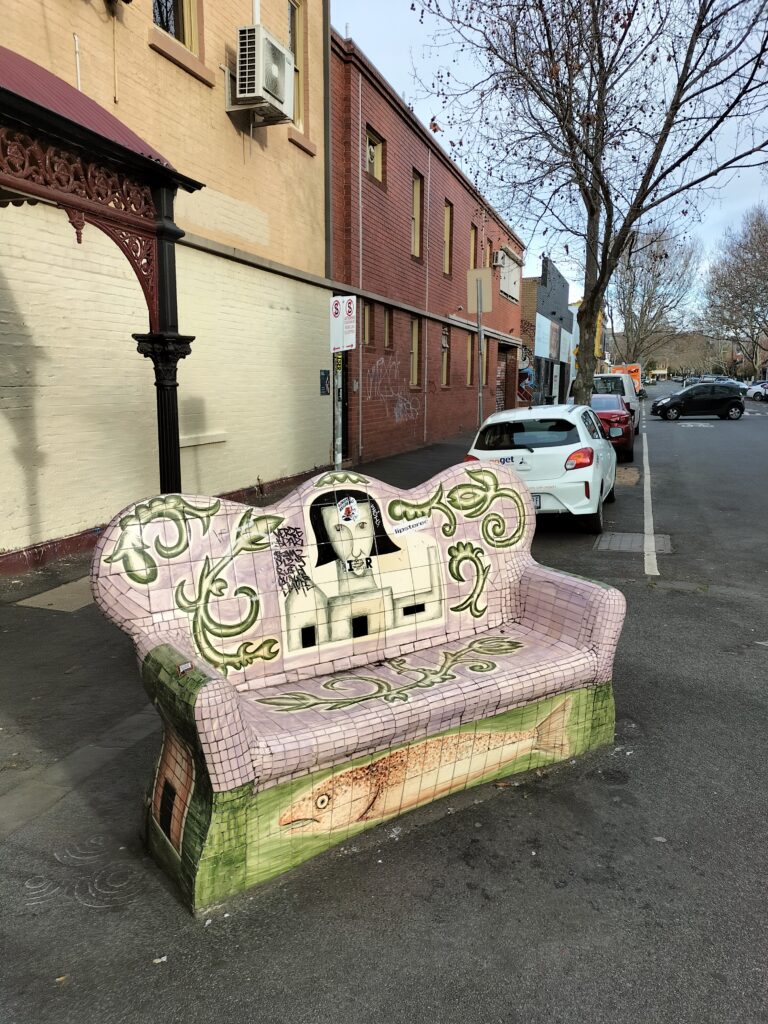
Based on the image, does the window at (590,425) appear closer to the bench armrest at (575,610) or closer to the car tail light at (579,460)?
the car tail light at (579,460)

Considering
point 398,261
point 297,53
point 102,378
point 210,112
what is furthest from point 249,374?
point 398,261

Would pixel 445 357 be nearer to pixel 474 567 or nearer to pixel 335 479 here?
pixel 474 567

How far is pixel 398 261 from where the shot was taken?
53.9ft

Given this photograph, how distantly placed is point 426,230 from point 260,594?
17075 mm

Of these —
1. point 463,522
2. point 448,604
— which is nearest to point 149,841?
point 448,604

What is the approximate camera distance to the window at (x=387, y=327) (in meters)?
16.1

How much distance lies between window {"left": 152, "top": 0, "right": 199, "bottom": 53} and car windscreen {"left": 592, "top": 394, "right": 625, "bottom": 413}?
1041 centimetres

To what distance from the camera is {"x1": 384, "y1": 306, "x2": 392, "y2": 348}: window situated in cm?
1611

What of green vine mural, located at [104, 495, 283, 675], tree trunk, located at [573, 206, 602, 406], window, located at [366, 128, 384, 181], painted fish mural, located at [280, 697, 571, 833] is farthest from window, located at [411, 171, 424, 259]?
painted fish mural, located at [280, 697, 571, 833]

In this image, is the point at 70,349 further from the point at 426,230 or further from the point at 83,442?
Answer: the point at 426,230

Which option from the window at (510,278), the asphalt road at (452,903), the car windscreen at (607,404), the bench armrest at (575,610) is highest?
the window at (510,278)

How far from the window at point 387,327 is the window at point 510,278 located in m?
12.2

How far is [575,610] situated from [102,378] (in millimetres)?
5995

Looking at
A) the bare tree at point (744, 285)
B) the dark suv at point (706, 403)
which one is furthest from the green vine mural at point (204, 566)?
the bare tree at point (744, 285)
